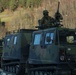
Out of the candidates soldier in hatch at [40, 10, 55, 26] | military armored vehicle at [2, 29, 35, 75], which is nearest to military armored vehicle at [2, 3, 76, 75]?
military armored vehicle at [2, 29, 35, 75]

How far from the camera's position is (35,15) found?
67750 mm

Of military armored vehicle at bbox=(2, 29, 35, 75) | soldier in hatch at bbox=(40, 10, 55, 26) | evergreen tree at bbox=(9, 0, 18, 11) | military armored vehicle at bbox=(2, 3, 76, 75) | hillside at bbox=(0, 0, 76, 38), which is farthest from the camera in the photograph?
evergreen tree at bbox=(9, 0, 18, 11)

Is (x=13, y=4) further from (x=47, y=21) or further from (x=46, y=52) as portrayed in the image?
(x=46, y=52)

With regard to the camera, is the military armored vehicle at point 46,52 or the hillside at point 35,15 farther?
the hillside at point 35,15

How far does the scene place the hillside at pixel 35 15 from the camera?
162 feet

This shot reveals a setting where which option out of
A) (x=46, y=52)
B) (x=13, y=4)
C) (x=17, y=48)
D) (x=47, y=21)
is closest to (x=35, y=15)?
(x=13, y=4)

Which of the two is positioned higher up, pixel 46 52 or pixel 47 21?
pixel 47 21

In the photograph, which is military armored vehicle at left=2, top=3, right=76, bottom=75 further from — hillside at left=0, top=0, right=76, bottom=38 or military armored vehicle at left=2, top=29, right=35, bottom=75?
hillside at left=0, top=0, right=76, bottom=38

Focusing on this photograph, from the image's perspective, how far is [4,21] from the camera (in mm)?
78438

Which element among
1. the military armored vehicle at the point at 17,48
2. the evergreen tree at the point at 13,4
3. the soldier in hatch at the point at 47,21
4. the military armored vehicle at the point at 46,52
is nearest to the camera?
the military armored vehicle at the point at 46,52

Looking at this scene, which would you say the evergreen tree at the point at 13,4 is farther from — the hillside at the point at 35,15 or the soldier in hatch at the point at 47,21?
the soldier in hatch at the point at 47,21

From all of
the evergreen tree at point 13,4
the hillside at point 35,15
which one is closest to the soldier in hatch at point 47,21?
the hillside at point 35,15

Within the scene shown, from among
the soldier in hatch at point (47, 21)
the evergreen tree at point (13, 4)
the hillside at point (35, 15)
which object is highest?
the evergreen tree at point (13, 4)

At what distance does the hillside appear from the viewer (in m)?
49.2
